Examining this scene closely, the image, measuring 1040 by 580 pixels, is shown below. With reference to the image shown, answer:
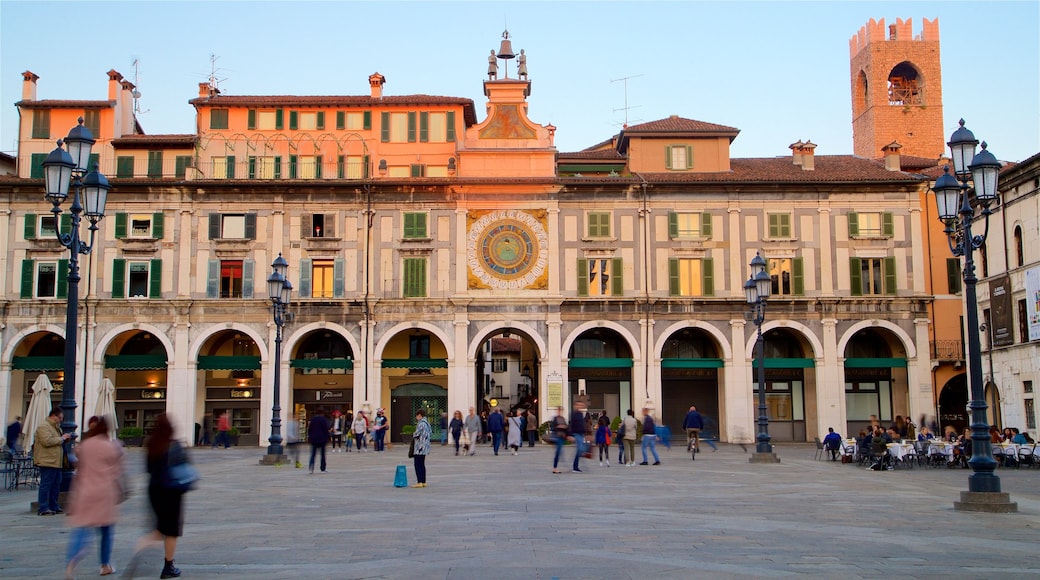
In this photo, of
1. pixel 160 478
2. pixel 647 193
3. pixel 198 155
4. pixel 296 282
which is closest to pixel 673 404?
pixel 647 193

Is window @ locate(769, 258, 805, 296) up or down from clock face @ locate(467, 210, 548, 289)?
down

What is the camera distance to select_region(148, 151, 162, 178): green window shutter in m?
49.2

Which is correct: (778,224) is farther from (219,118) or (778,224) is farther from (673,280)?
(219,118)

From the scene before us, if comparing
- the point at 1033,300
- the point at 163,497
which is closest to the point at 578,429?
the point at 163,497

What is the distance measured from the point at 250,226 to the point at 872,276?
29.9m

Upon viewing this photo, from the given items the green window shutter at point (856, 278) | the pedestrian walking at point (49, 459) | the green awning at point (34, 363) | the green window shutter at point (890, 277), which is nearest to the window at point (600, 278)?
the green window shutter at point (856, 278)

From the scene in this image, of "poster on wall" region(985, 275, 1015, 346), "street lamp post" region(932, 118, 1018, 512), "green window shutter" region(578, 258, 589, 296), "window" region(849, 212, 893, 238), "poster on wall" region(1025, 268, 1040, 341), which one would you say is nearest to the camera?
"street lamp post" region(932, 118, 1018, 512)

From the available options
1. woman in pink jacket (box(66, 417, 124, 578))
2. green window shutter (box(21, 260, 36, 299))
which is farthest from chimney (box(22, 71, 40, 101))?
woman in pink jacket (box(66, 417, 124, 578))

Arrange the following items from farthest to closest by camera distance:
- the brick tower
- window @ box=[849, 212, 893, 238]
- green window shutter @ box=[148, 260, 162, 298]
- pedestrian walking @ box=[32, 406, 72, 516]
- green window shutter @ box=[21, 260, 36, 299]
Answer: the brick tower
window @ box=[849, 212, 893, 238]
green window shutter @ box=[148, 260, 162, 298]
green window shutter @ box=[21, 260, 36, 299]
pedestrian walking @ box=[32, 406, 72, 516]

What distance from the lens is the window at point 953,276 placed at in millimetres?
49812

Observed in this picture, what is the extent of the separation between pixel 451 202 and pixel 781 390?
1890 centimetres

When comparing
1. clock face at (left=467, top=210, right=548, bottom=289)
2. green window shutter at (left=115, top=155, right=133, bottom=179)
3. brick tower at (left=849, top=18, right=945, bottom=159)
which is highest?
brick tower at (left=849, top=18, right=945, bottom=159)

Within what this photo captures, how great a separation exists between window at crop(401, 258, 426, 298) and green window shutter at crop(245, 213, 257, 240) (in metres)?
7.37

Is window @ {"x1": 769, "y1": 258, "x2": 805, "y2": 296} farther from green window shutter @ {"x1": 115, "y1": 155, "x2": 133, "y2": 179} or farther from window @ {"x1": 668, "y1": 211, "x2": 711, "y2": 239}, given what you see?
green window shutter @ {"x1": 115, "y1": 155, "x2": 133, "y2": 179}
